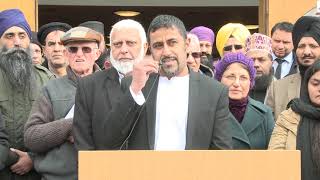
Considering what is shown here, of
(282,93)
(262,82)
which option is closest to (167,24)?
(282,93)

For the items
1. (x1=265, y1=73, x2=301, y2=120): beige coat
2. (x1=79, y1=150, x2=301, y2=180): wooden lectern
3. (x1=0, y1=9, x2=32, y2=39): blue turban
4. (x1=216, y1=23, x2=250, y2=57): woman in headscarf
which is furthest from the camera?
(x1=216, y1=23, x2=250, y2=57): woman in headscarf

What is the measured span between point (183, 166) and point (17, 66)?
7.58 ft

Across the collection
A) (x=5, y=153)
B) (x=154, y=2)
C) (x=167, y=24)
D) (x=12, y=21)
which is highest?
(x=154, y=2)

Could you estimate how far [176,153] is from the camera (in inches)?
143

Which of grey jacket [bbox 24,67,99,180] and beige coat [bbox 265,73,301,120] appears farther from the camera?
beige coat [bbox 265,73,301,120]

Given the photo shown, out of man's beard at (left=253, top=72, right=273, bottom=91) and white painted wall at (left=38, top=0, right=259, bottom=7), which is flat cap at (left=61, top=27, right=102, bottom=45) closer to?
man's beard at (left=253, top=72, right=273, bottom=91)

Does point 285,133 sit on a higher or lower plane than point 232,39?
lower

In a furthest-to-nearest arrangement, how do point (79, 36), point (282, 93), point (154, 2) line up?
1. point (154, 2)
2. point (282, 93)
3. point (79, 36)

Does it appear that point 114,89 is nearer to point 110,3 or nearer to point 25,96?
point 25,96

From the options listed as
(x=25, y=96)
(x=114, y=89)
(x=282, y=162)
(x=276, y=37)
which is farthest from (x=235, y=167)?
(x=276, y=37)

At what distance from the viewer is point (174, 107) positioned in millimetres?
4492

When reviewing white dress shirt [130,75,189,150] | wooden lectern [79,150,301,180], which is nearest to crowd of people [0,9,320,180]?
white dress shirt [130,75,189,150]

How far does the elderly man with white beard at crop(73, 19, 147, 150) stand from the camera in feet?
14.5

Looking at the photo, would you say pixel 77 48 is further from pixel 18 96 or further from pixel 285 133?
pixel 285 133
